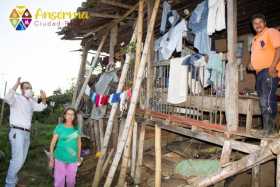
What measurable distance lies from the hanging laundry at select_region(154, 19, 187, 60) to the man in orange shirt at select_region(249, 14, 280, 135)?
217 centimetres

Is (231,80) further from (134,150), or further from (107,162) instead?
(107,162)

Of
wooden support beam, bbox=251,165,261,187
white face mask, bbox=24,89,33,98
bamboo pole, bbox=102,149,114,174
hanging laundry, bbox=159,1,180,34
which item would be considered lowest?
bamboo pole, bbox=102,149,114,174

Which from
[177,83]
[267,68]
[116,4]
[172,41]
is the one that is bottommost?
[177,83]

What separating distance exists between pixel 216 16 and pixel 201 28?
0.72 m

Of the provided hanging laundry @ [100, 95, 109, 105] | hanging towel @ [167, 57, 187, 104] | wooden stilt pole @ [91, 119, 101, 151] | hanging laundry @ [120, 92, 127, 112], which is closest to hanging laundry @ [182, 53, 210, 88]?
hanging towel @ [167, 57, 187, 104]

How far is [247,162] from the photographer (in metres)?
4.54

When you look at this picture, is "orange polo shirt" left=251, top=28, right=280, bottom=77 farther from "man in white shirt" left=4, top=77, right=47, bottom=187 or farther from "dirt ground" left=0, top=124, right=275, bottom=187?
"man in white shirt" left=4, top=77, right=47, bottom=187

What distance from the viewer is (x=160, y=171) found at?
683 centimetres

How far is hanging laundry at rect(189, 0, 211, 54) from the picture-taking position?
6.58 meters

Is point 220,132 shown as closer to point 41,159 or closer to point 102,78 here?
point 102,78

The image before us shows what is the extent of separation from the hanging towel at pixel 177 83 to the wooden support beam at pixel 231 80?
1.36 meters

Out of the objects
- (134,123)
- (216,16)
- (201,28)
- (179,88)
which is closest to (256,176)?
(179,88)

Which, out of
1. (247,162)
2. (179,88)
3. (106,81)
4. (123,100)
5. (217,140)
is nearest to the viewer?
(247,162)

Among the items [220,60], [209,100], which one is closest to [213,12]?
[220,60]
